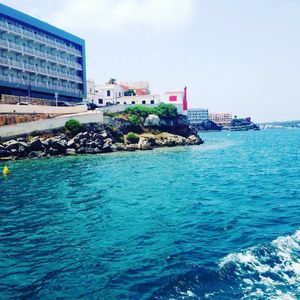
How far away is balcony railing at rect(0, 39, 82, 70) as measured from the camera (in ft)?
218

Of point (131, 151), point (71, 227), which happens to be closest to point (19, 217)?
point (71, 227)

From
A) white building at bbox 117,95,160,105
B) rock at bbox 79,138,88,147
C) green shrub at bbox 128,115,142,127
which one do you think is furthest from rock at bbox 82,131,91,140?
white building at bbox 117,95,160,105

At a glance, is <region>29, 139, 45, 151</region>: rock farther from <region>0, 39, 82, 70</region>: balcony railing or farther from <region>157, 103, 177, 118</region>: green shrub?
<region>157, 103, 177, 118</region>: green shrub

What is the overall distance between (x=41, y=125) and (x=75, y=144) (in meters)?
6.28

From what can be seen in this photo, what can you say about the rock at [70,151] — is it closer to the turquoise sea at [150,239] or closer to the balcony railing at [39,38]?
the turquoise sea at [150,239]

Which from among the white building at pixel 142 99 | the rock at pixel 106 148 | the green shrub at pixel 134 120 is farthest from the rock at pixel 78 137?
the white building at pixel 142 99

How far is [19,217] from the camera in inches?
755

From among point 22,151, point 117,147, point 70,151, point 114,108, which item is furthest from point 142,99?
point 22,151

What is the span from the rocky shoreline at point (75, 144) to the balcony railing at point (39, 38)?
1025 inches

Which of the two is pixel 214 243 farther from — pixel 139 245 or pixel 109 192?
pixel 109 192

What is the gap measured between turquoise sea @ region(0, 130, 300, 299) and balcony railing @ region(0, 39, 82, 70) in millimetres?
45440

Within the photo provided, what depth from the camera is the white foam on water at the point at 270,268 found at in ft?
34.3

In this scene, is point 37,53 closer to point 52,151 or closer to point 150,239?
point 52,151

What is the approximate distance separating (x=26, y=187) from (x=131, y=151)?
31714 mm
